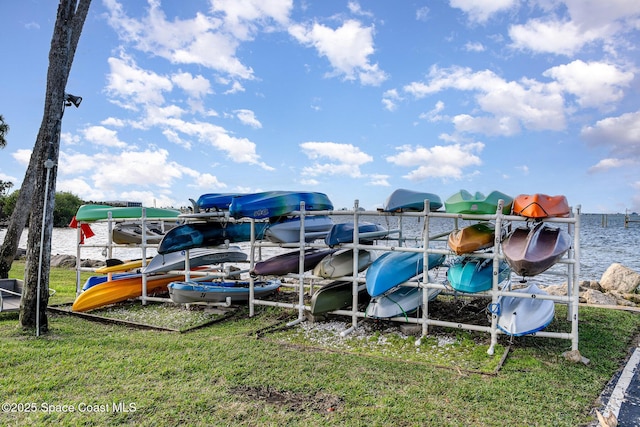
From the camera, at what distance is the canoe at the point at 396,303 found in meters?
6.20

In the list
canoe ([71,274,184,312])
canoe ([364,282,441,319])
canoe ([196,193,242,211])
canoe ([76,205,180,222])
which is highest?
canoe ([196,193,242,211])

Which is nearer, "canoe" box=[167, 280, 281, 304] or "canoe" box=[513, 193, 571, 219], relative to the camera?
"canoe" box=[513, 193, 571, 219]

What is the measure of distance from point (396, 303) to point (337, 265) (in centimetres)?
119

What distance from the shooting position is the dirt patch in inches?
147

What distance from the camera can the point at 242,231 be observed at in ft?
29.5

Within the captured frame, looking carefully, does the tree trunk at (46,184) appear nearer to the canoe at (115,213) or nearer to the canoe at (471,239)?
the canoe at (115,213)

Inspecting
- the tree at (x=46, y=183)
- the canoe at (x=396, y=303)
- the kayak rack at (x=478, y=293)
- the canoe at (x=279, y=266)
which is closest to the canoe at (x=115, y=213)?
the tree at (x=46, y=183)

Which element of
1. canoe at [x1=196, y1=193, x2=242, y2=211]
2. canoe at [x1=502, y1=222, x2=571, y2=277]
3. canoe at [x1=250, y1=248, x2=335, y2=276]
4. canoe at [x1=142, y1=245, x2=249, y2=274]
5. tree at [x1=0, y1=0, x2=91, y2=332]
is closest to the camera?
canoe at [x1=502, y1=222, x2=571, y2=277]

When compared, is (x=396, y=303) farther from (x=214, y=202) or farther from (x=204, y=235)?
(x=204, y=235)

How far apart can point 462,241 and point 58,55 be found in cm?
651

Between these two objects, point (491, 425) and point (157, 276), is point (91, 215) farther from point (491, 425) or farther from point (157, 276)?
point (491, 425)

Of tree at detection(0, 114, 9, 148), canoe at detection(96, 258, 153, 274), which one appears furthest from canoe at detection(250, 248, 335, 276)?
tree at detection(0, 114, 9, 148)

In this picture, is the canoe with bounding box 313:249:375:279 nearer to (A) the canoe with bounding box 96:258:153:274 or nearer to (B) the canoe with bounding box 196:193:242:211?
(B) the canoe with bounding box 196:193:242:211

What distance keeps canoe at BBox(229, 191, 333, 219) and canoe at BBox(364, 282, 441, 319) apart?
2.19 meters
